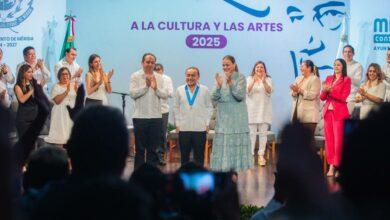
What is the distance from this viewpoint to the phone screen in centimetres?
227

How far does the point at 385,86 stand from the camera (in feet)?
31.9

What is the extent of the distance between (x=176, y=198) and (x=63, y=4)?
10335mm

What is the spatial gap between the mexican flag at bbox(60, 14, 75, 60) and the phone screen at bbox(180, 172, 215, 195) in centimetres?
994

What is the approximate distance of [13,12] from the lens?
1216 centimetres

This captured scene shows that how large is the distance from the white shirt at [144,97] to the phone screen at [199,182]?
6.58 m

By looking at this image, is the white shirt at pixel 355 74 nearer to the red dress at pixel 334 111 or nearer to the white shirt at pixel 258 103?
the red dress at pixel 334 111

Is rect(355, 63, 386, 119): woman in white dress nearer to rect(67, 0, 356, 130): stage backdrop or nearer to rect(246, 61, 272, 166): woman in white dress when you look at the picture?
rect(246, 61, 272, 166): woman in white dress

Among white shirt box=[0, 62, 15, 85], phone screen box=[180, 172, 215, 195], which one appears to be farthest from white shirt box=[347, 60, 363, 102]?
phone screen box=[180, 172, 215, 195]

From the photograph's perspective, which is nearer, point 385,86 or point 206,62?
point 385,86

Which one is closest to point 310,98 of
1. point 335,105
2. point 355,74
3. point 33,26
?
point 335,105

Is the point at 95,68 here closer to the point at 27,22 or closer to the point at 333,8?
the point at 27,22

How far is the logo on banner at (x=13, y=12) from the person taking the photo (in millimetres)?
12164

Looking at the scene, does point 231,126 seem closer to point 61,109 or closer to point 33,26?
point 61,109

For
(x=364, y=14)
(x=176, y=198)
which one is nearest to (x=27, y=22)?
(x=364, y=14)
